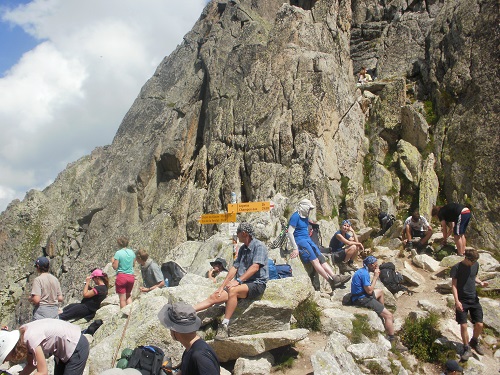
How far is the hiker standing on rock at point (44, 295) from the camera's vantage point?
934 centimetres

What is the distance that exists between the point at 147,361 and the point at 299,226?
273 inches

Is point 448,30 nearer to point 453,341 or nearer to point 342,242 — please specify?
point 342,242

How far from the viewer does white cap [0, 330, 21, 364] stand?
494 centimetres

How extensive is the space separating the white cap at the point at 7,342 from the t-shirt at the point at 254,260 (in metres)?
4.26

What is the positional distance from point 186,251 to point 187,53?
3561 cm

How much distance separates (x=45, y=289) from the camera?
31.0 ft

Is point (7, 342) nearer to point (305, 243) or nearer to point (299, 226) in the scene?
point (305, 243)

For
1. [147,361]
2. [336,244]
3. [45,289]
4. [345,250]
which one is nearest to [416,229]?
[336,244]

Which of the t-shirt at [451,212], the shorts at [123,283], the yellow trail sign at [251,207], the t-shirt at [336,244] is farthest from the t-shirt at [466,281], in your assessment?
the shorts at [123,283]

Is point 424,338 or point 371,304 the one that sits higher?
point 371,304

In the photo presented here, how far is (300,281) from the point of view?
9.35 meters

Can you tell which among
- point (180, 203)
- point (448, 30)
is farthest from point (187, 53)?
point (448, 30)

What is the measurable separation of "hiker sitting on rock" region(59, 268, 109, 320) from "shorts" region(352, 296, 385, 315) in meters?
7.45

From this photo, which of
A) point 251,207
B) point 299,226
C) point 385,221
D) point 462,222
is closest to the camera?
point 299,226
